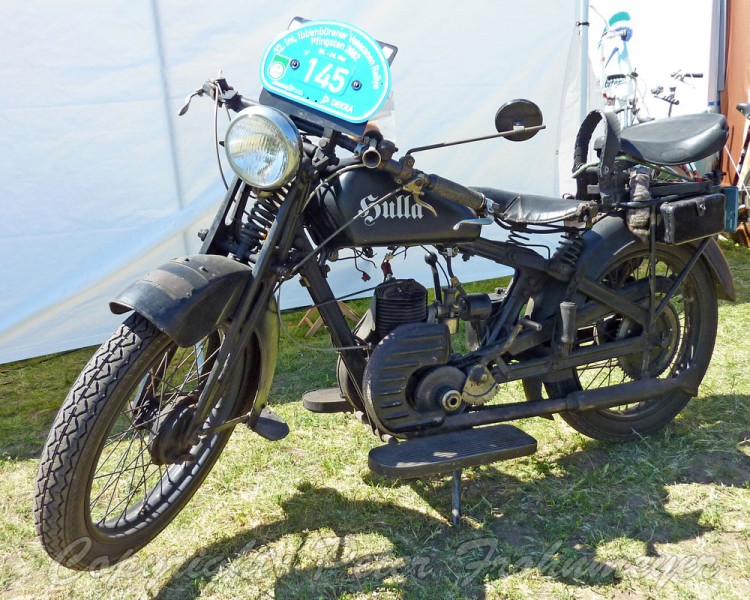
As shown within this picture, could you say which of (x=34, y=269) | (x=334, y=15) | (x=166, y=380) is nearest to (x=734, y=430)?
(x=166, y=380)

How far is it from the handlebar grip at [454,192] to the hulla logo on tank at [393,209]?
94 millimetres

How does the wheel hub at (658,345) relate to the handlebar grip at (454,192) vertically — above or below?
below

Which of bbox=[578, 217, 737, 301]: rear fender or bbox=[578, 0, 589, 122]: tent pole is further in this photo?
bbox=[578, 0, 589, 122]: tent pole

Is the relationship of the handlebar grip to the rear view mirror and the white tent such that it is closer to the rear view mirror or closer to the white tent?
the rear view mirror

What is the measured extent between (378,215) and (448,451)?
2.63 feet

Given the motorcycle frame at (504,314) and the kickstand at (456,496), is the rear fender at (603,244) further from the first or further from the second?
the kickstand at (456,496)

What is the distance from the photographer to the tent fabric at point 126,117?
3.69 meters

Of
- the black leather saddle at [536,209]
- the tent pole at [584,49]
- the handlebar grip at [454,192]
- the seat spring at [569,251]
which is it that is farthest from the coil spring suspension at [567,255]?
the tent pole at [584,49]

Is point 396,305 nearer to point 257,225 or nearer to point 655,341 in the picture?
point 257,225

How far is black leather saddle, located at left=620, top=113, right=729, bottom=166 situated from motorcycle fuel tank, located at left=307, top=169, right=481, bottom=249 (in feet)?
2.66

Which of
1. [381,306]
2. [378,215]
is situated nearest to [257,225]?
[378,215]

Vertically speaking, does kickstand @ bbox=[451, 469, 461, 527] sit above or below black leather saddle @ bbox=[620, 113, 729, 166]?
below

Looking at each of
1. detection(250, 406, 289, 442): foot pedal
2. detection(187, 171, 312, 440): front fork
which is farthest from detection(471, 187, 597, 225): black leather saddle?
detection(250, 406, 289, 442): foot pedal

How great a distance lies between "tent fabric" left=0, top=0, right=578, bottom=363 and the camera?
369cm
